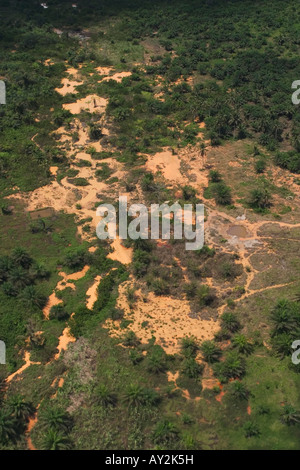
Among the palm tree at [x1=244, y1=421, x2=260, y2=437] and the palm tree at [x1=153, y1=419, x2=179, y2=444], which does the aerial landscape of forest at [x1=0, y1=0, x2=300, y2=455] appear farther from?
the palm tree at [x1=244, y1=421, x2=260, y2=437]

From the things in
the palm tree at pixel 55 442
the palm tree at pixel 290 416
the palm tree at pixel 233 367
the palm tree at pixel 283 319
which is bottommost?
the palm tree at pixel 55 442

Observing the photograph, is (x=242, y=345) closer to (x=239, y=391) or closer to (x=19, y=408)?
(x=239, y=391)

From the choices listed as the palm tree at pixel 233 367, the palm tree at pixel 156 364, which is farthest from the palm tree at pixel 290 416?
the palm tree at pixel 156 364

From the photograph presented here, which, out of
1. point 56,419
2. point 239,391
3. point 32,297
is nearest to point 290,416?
point 239,391

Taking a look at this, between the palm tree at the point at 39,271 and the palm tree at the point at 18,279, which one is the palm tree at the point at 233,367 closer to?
the palm tree at the point at 39,271

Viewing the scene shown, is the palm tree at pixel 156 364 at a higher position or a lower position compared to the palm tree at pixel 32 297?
lower
